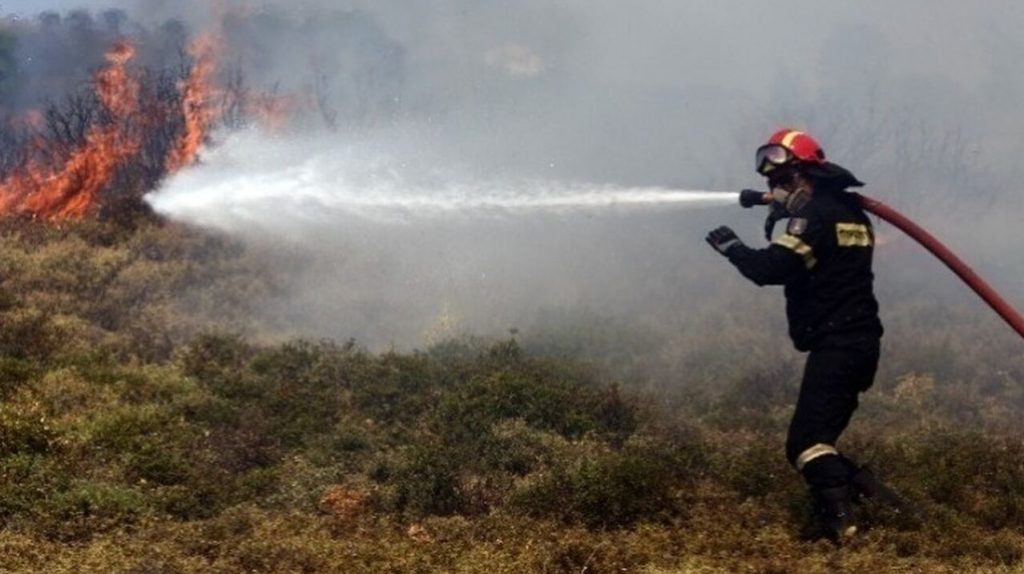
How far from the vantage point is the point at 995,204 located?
76.5 ft

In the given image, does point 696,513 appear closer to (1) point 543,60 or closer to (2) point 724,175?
(2) point 724,175

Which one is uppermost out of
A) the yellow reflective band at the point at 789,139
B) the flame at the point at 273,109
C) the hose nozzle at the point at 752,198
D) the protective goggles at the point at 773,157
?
the yellow reflective band at the point at 789,139

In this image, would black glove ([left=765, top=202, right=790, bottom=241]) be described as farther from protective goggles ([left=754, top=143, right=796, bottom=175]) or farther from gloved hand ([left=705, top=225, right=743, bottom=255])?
gloved hand ([left=705, top=225, right=743, bottom=255])

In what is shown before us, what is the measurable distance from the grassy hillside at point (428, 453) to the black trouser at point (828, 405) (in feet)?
1.30

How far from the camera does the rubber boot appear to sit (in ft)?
19.4

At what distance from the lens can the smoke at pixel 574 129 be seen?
1702 cm

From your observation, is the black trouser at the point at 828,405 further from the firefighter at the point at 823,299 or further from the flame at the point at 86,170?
the flame at the point at 86,170

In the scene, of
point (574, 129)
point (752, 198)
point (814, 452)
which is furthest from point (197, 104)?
point (814, 452)

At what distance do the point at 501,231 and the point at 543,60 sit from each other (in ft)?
29.5

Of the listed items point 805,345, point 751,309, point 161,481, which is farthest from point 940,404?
point 161,481

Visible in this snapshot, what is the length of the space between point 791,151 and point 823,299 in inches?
36.4

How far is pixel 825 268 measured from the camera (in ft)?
20.6

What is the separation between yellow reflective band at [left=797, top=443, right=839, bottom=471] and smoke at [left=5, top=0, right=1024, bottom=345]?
9.69m

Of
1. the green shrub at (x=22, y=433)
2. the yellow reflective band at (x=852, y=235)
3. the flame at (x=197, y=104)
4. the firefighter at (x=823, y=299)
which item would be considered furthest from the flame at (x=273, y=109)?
the yellow reflective band at (x=852, y=235)
